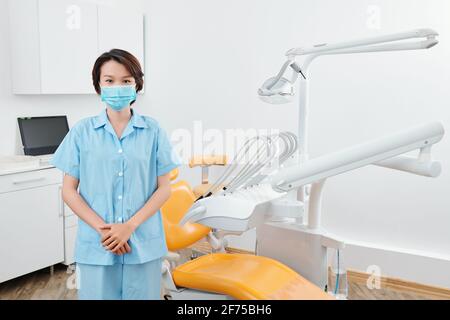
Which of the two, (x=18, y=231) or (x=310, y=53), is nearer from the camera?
(x=310, y=53)

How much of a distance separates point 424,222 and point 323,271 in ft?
5.21

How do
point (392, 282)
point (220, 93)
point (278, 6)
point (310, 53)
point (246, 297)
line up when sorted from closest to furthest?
point (246, 297) < point (310, 53) < point (392, 282) < point (278, 6) < point (220, 93)

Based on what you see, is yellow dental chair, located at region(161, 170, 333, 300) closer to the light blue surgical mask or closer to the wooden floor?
the light blue surgical mask

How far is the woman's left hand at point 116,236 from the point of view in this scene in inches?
61.2

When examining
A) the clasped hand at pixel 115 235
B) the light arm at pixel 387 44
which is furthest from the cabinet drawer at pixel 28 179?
the light arm at pixel 387 44

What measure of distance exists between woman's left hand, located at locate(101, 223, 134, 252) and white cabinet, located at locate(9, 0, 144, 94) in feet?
5.99

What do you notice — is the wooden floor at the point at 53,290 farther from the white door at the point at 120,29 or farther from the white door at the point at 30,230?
the white door at the point at 120,29

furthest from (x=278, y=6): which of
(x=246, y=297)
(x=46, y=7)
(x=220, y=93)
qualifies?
(x=246, y=297)

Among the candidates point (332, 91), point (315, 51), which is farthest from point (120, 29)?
point (315, 51)

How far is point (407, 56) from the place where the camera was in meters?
2.97

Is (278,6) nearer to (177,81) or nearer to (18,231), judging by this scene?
(177,81)

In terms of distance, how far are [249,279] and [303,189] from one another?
18.6 inches

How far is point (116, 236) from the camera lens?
5.09 feet

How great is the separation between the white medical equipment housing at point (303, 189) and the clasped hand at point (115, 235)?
0.20m
